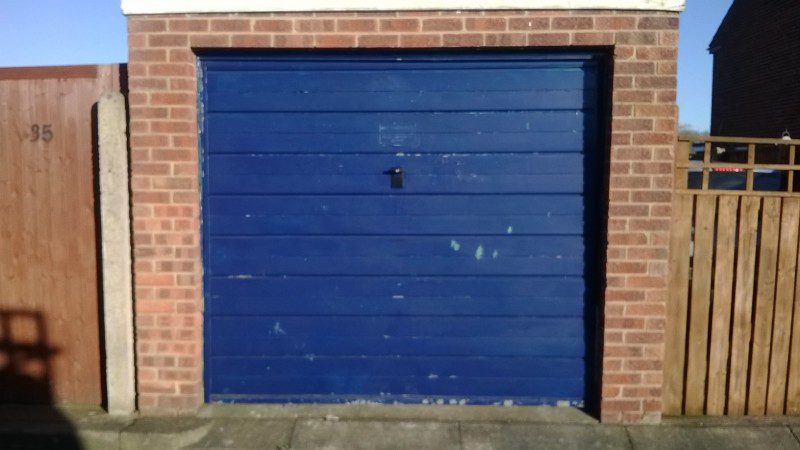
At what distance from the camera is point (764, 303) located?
428 centimetres

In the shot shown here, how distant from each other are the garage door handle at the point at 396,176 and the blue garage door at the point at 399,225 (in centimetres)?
1

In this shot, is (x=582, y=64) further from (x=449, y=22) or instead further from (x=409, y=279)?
(x=409, y=279)

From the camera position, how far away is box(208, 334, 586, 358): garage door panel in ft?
14.4

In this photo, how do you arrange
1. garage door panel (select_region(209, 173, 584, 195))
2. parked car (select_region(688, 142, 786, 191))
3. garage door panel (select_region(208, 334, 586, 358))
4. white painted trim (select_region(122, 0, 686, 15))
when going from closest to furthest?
white painted trim (select_region(122, 0, 686, 15)) → garage door panel (select_region(209, 173, 584, 195)) → garage door panel (select_region(208, 334, 586, 358)) → parked car (select_region(688, 142, 786, 191))

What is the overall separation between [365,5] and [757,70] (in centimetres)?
1582

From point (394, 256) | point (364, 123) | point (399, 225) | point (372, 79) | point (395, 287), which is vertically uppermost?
point (372, 79)

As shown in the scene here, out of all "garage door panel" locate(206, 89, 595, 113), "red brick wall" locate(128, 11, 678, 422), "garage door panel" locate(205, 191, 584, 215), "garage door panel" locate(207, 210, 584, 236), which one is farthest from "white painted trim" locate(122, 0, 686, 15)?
"garage door panel" locate(207, 210, 584, 236)

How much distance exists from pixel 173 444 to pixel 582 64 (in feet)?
11.9

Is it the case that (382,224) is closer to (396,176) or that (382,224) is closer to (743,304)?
(396,176)

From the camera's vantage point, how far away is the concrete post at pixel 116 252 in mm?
4160

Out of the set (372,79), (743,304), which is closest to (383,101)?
(372,79)

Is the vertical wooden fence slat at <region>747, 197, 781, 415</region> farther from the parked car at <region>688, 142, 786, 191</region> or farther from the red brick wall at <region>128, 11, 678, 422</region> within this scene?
the parked car at <region>688, 142, 786, 191</region>

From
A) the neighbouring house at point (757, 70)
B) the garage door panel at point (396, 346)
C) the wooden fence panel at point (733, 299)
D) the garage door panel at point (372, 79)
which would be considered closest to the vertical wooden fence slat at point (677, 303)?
the wooden fence panel at point (733, 299)

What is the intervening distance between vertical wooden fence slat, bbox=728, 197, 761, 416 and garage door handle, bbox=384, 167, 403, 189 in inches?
90.2
